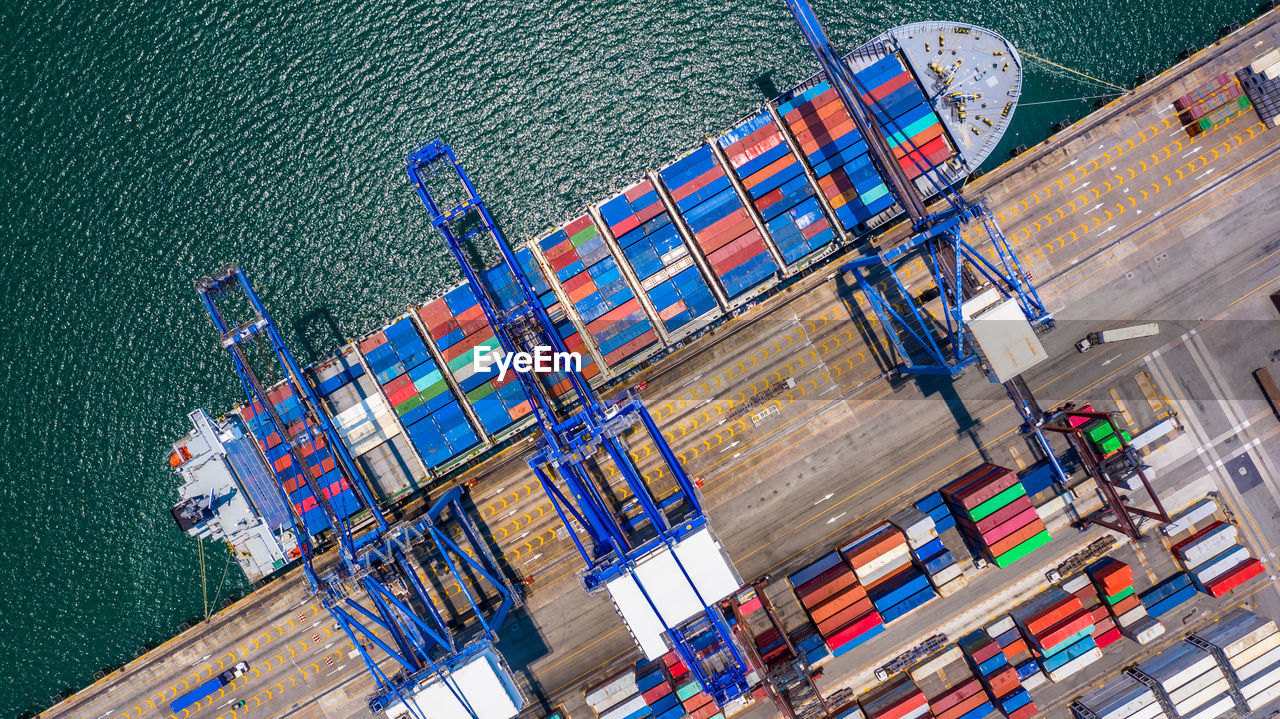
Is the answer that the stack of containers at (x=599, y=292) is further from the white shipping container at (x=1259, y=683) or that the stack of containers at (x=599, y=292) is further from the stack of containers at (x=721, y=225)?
the white shipping container at (x=1259, y=683)

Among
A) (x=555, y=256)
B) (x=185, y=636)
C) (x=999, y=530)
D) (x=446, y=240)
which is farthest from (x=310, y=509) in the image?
(x=999, y=530)

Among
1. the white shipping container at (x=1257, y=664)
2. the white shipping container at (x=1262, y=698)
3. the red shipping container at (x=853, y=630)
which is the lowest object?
the white shipping container at (x=1262, y=698)

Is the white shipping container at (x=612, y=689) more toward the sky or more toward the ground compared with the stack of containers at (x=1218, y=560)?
more toward the sky

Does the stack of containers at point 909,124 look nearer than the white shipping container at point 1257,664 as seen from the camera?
No

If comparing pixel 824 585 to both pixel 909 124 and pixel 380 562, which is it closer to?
pixel 380 562

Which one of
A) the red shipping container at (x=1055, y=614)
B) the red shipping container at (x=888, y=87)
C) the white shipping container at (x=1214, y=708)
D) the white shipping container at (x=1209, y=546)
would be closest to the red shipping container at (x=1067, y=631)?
the red shipping container at (x=1055, y=614)

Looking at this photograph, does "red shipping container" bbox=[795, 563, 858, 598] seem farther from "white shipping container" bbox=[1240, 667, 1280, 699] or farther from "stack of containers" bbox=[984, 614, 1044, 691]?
"white shipping container" bbox=[1240, 667, 1280, 699]

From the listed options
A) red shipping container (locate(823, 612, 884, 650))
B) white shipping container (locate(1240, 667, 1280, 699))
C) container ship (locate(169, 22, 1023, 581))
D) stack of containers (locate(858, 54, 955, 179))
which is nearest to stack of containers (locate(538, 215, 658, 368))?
container ship (locate(169, 22, 1023, 581))
